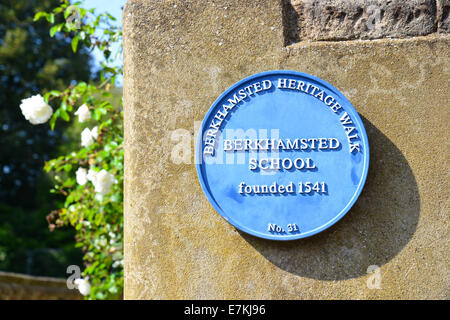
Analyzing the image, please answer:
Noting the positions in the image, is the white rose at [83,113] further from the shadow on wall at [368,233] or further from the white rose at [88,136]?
the shadow on wall at [368,233]

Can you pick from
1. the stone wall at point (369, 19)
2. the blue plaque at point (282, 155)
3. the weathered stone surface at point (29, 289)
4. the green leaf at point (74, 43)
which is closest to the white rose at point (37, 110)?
the green leaf at point (74, 43)

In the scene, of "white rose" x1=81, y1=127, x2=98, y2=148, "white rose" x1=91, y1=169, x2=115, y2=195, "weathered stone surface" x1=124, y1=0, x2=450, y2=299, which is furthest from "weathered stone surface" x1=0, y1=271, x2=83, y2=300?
"weathered stone surface" x1=124, y1=0, x2=450, y2=299

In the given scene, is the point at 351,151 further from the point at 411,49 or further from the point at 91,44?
the point at 91,44

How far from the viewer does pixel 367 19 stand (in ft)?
8.67

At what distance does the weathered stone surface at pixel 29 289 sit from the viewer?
5.78m

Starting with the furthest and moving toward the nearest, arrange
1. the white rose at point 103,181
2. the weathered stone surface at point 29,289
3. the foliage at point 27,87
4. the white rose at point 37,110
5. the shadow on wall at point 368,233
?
1. the foliage at point 27,87
2. the weathered stone surface at point 29,289
3. the white rose at point 37,110
4. the white rose at point 103,181
5. the shadow on wall at point 368,233

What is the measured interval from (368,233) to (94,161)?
7.79 ft

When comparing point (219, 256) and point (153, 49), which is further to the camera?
point (153, 49)

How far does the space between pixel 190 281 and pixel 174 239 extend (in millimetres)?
232

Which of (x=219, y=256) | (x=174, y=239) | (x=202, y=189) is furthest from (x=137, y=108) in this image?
(x=219, y=256)

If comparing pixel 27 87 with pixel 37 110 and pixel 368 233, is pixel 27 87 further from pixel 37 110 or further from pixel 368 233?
pixel 368 233

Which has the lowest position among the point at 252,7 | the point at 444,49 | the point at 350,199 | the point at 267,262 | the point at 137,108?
the point at 267,262

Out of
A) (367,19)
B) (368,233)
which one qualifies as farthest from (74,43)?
(368,233)

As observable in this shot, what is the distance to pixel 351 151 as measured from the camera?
2.48 m
